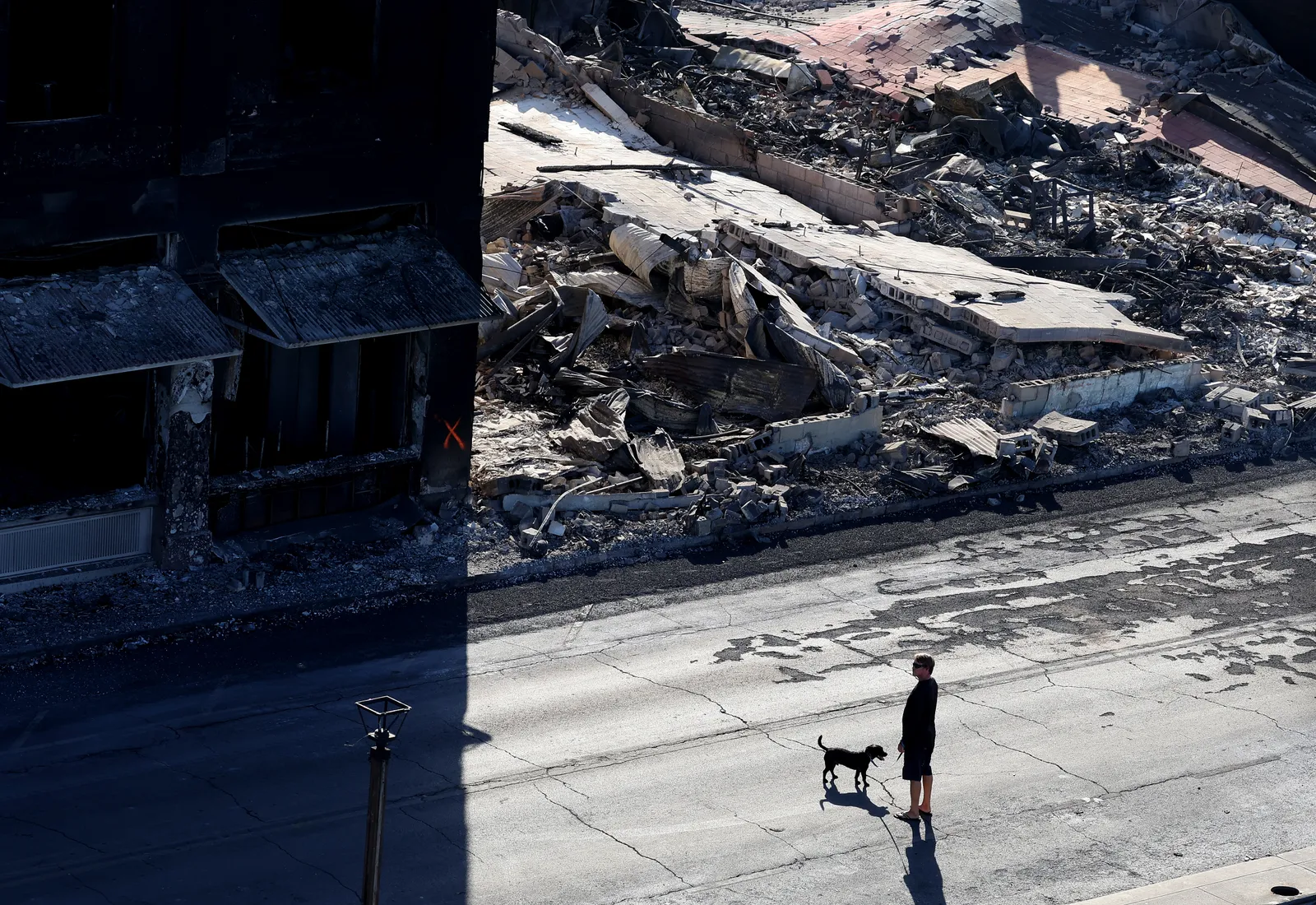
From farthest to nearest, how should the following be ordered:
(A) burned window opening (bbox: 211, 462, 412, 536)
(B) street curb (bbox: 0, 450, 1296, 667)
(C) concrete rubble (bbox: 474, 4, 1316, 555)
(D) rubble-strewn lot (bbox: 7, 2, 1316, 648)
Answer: (C) concrete rubble (bbox: 474, 4, 1316, 555), (D) rubble-strewn lot (bbox: 7, 2, 1316, 648), (A) burned window opening (bbox: 211, 462, 412, 536), (B) street curb (bbox: 0, 450, 1296, 667)

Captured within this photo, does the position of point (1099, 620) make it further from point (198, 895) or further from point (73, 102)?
point (73, 102)

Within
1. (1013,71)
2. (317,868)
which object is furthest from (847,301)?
(1013,71)

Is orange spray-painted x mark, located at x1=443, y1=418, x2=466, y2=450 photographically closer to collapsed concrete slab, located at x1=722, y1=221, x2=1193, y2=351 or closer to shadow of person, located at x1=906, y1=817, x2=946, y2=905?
shadow of person, located at x1=906, y1=817, x2=946, y2=905

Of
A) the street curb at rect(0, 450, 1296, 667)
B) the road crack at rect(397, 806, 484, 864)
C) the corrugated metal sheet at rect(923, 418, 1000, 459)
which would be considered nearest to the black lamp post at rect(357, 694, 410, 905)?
the road crack at rect(397, 806, 484, 864)

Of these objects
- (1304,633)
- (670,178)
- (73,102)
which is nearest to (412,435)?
(73,102)

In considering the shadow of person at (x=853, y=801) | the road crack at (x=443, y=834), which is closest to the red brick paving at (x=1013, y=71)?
the shadow of person at (x=853, y=801)

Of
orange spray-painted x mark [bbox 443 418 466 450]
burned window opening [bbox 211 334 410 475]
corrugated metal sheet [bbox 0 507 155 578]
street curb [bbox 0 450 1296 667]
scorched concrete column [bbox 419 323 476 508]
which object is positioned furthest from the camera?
orange spray-painted x mark [bbox 443 418 466 450]
